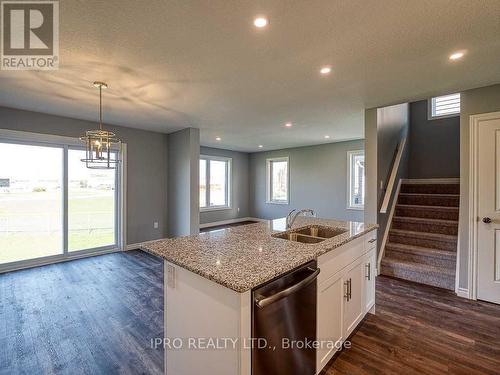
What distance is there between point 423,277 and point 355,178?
3.32m

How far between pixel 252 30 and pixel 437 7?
3.96ft

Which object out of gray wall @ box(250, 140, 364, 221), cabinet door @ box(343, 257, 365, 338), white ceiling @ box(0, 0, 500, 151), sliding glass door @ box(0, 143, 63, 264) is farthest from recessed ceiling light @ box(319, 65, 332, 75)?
sliding glass door @ box(0, 143, 63, 264)

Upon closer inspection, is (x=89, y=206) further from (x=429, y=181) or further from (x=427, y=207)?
(x=429, y=181)

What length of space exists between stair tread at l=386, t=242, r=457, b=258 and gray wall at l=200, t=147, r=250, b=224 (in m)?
5.05

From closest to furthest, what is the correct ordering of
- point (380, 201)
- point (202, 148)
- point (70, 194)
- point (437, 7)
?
point (437, 7) < point (380, 201) < point (70, 194) < point (202, 148)

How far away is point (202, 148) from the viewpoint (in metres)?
7.15

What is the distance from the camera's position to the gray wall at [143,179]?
15.7 ft

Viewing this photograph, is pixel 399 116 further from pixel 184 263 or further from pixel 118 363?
pixel 118 363

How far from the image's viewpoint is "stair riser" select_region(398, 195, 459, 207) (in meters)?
4.10

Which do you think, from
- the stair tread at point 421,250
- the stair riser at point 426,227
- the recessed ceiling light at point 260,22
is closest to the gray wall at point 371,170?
the stair tread at point 421,250

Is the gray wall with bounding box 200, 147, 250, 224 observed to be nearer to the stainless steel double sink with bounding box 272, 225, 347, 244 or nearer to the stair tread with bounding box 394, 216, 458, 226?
the stair tread with bounding box 394, 216, 458, 226

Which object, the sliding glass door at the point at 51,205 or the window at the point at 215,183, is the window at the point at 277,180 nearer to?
the window at the point at 215,183

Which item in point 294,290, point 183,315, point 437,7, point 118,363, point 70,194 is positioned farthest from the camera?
point 70,194

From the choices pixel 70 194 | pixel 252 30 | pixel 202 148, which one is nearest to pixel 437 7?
pixel 252 30
